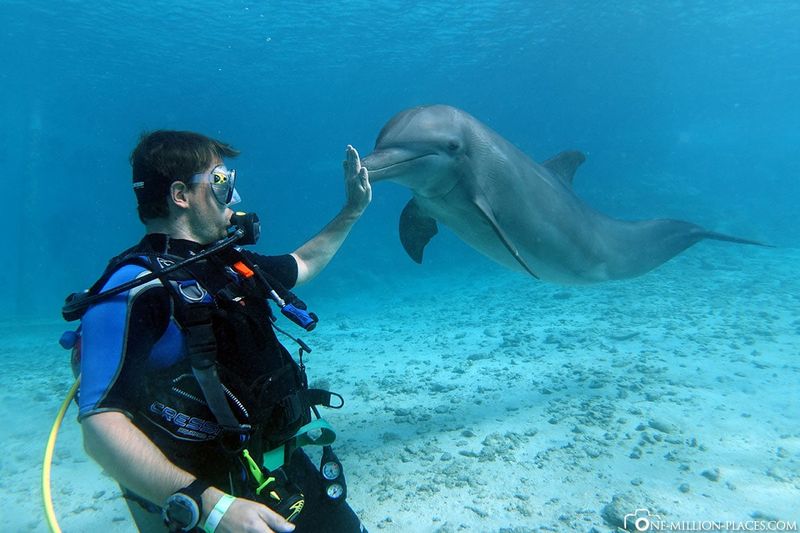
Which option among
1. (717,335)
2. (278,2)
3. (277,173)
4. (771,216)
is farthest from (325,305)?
(277,173)

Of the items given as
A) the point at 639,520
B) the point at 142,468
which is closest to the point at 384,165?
the point at 142,468

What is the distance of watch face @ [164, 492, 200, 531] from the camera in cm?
152

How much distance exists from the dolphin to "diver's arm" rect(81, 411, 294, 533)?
9.54 feet

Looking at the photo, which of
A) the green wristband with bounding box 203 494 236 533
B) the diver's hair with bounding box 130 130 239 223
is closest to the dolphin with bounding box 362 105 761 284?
the diver's hair with bounding box 130 130 239 223

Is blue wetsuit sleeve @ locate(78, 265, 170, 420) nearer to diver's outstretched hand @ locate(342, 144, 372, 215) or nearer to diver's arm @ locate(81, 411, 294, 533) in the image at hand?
diver's arm @ locate(81, 411, 294, 533)

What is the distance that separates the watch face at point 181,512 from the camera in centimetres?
152

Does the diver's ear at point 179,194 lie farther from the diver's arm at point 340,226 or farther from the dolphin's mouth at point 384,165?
the dolphin's mouth at point 384,165

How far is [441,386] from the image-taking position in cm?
784

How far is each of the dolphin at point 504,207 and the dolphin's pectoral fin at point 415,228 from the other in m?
0.01

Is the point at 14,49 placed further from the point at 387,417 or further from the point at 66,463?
the point at 387,417

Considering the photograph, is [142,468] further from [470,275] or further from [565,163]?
[470,275]

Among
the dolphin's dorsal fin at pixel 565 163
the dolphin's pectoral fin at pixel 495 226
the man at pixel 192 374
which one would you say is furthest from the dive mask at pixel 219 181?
the dolphin's dorsal fin at pixel 565 163

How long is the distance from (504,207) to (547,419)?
294 centimetres

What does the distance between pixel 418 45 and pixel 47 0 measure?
76.8ft
